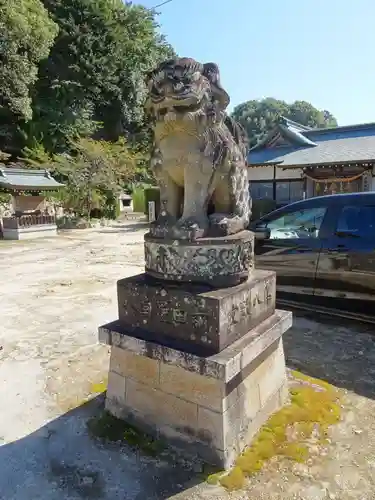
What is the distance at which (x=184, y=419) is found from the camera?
2236 millimetres

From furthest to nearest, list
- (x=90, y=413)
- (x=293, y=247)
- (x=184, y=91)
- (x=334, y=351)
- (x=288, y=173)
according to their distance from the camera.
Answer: (x=288, y=173), (x=293, y=247), (x=334, y=351), (x=90, y=413), (x=184, y=91)

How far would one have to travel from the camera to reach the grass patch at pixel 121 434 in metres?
2.27

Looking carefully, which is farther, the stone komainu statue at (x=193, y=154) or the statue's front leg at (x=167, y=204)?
the statue's front leg at (x=167, y=204)

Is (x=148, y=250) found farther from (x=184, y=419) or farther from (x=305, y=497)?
(x=305, y=497)

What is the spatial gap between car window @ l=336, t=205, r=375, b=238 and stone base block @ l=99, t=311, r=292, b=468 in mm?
1918

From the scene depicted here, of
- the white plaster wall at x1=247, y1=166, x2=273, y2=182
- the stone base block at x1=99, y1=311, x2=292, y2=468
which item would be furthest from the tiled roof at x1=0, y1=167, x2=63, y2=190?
the stone base block at x1=99, y1=311, x2=292, y2=468

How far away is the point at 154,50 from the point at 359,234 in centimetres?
2951

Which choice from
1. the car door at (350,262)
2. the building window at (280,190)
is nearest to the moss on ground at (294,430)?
the car door at (350,262)

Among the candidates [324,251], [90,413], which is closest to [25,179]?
[324,251]

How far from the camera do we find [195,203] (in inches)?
86.8

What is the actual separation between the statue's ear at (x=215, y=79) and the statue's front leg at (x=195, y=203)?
42 cm

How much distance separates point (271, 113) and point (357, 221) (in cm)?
5391

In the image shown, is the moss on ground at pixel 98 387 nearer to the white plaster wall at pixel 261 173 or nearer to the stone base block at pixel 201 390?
the stone base block at pixel 201 390

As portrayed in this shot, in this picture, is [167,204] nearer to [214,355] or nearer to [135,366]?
[214,355]
